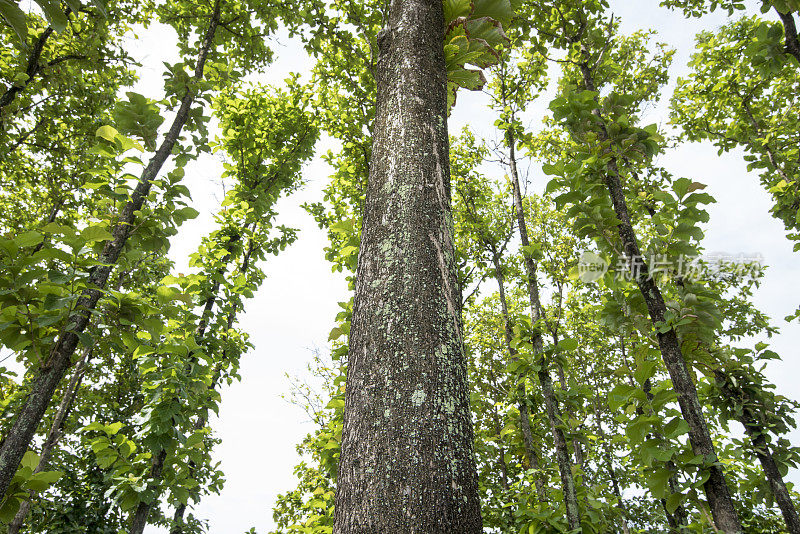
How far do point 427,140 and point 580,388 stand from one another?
14.9 ft

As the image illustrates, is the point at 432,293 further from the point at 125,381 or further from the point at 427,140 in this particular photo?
the point at 125,381

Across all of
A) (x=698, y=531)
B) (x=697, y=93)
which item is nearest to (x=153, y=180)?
(x=698, y=531)

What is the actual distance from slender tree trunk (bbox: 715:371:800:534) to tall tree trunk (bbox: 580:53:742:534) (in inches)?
97.7

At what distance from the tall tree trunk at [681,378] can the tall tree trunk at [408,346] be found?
2229 millimetres

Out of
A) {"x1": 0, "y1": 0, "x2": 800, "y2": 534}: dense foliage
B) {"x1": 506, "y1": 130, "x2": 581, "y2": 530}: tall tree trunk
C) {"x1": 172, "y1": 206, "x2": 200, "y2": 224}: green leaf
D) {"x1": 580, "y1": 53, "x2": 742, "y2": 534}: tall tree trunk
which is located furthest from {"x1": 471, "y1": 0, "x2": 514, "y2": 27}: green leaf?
{"x1": 506, "y1": 130, "x2": 581, "y2": 530}: tall tree trunk

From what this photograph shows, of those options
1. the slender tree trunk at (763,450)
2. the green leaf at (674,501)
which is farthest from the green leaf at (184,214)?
the slender tree trunk at (763,450)

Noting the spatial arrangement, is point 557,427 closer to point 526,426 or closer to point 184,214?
point 526,426

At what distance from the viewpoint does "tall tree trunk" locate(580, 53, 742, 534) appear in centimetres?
253

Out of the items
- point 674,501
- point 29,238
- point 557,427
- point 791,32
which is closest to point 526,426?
point 557,427

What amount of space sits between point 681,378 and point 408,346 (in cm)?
264

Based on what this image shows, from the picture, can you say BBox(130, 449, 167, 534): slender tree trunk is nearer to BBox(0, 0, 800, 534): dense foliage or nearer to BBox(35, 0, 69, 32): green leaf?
BBox(0, 0, 800, 534): dense foliage

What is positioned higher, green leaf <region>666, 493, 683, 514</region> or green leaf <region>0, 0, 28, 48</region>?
green leaf <region>0, 0, 28, 48</region>

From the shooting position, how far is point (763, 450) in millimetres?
4648

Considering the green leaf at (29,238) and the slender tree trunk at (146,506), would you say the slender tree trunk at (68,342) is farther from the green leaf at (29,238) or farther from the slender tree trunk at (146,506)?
the slender tree trunk at (146,506)
